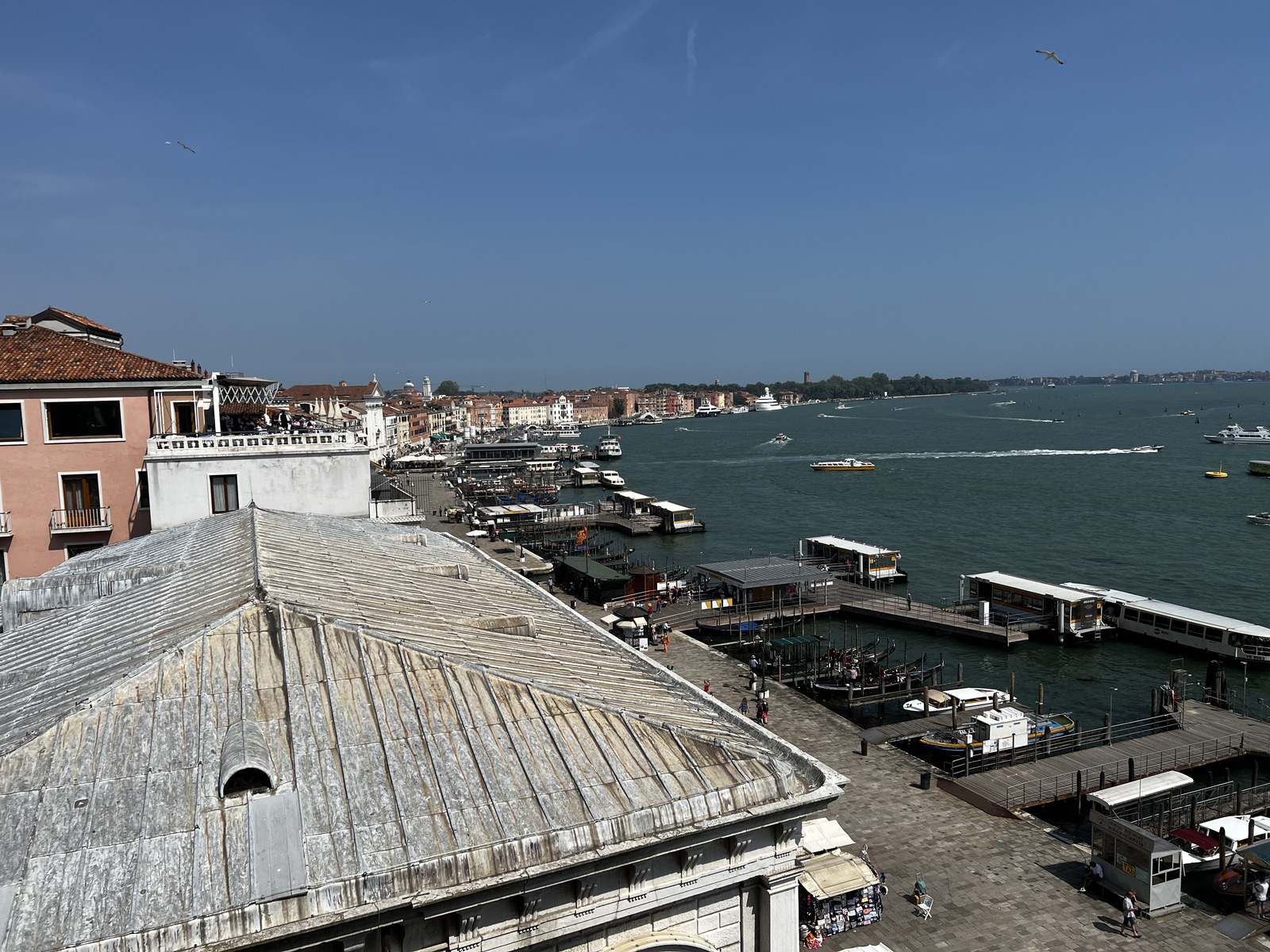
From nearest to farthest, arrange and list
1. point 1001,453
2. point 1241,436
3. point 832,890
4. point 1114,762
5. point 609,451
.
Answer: point 832,890 → point 1114,762 → point 1001,453 → point 1241,436 → point 609,451

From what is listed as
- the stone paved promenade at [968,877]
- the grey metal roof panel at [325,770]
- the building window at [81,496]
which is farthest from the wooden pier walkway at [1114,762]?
the building window at [81,496]

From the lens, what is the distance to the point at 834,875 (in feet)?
47.6

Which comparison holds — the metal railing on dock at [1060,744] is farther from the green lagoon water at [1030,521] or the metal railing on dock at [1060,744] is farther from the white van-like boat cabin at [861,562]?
the white van-like boat cabin at [861,562]

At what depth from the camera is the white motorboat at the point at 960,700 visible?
2545 cm

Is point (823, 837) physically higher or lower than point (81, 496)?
lower

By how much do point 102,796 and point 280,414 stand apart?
2984 centimetres

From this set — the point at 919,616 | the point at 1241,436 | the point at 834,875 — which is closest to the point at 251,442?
the point at 834,875

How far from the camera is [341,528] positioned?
57.3 feet

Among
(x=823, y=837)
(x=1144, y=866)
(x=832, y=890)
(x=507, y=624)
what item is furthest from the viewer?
(x=823, y=837)

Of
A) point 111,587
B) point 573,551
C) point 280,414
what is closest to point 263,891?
point 111,587

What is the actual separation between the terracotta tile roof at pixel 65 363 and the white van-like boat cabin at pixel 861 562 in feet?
104

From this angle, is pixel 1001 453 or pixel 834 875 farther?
pixel 1001 453

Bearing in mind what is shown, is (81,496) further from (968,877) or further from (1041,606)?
(1041,606)

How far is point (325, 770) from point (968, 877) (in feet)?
44.1
